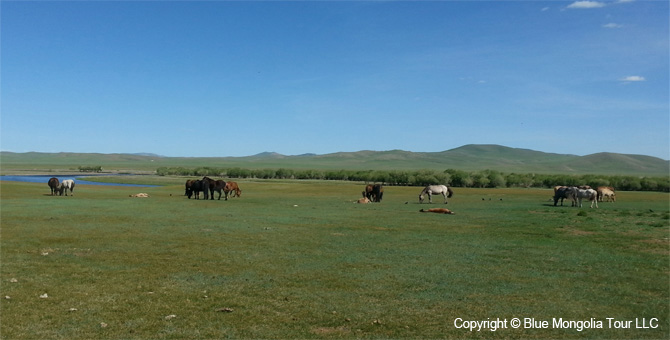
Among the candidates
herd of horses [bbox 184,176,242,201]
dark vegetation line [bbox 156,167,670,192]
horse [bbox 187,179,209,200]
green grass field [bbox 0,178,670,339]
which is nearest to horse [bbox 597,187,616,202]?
green grass field [bbox 0,178,670,339]

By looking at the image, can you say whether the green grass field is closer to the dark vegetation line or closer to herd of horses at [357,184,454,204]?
herd of horses at [357,184,454,204]

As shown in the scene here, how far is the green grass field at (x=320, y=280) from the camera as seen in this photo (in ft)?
27.3

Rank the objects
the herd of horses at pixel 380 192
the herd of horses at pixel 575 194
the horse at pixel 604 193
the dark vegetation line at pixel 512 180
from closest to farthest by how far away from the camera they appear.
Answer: the herd of horses at pixel 575 194, the herd of horses at pixel 380 192, the horse at pixel 604 193, the dark vegetation line at pixel 512 180

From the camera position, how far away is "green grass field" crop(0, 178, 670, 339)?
328 inches

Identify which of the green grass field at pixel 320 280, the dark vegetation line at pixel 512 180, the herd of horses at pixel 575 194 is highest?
the dark vegetation line at pixel 512 180

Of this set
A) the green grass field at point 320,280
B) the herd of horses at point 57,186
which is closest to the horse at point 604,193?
the green grass field at point 320,280

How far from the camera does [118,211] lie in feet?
90.1

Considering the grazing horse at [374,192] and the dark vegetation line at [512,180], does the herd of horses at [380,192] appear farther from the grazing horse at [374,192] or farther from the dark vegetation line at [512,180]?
the dark vegetation line at [512,180]

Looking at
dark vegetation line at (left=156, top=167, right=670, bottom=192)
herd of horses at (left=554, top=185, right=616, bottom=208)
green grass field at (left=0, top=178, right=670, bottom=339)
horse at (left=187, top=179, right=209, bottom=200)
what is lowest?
green grass field at (left=0, top=178, right=670, bottom=339)

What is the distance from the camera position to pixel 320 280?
1146 centimetres

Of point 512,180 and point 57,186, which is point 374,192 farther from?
point 512,180

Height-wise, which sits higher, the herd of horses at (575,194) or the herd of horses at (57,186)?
the herd of horses at (575,194)

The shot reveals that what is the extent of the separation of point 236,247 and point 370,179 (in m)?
84.1

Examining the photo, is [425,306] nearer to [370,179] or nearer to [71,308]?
[71,308]
